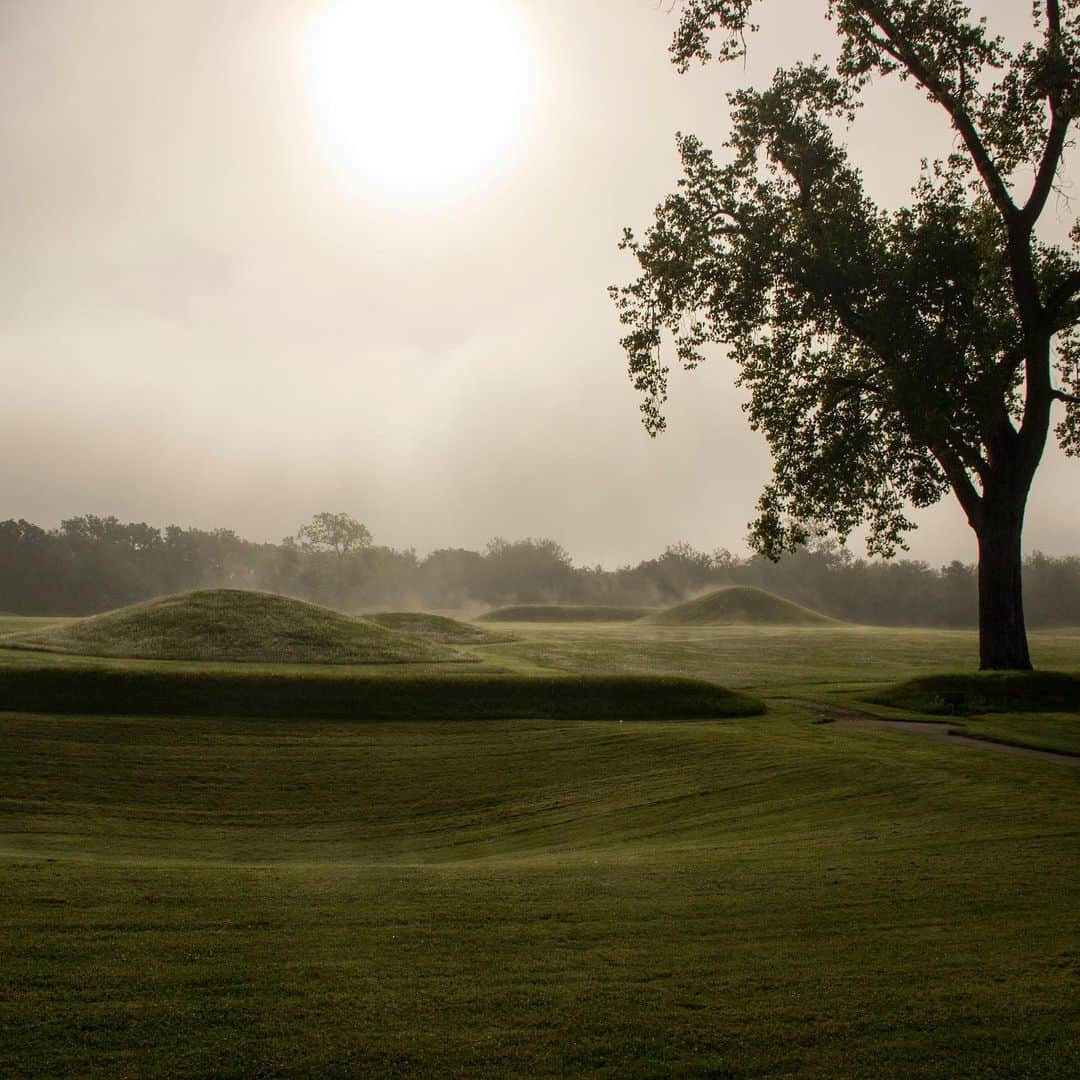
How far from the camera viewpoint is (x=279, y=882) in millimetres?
6898

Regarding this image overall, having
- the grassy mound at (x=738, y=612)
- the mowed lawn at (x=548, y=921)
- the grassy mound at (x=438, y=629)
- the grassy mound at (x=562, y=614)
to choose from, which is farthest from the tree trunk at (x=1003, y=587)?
the grassy mound at (x=562, y=614)

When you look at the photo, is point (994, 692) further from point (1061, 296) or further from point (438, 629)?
point (438, 629)

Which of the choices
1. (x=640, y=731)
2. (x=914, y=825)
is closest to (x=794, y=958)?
(x=914, y=825)

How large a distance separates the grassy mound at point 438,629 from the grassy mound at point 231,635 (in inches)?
356

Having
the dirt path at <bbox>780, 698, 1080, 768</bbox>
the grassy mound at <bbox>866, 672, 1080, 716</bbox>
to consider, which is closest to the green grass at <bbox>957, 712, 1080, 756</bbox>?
the dirt path at <bbox>780, 698, 1080, 768</bbox>

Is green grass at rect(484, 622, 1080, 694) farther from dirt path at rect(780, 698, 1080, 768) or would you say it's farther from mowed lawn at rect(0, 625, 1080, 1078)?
mowed lawn at rect(0, 625, 1080, 1078)

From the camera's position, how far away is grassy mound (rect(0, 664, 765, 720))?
16.1m

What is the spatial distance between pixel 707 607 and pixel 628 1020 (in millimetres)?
63626

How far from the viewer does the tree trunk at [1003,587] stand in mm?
22953

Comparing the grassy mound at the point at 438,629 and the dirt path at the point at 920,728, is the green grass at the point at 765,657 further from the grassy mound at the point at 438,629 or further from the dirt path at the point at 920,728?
the dirt path at the point at 920,728

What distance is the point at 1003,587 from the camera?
75.9ft

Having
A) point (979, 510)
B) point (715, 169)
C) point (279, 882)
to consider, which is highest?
point (715, 169)

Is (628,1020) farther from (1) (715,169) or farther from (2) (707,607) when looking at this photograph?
(2) (707,607)

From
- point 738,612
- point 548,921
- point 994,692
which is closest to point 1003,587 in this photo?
point 994,692
